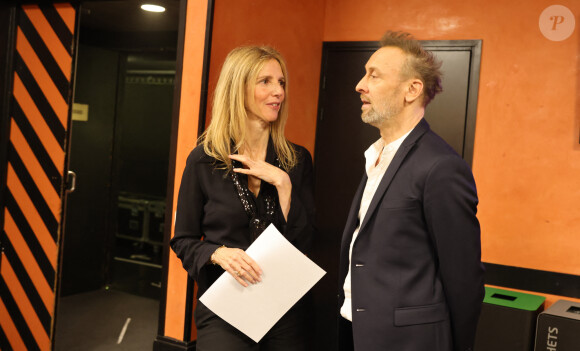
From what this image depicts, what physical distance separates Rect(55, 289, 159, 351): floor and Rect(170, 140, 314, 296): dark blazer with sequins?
2508 millimetres

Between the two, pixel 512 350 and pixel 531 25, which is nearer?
pixel 512 350

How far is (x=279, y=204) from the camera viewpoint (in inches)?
80.5

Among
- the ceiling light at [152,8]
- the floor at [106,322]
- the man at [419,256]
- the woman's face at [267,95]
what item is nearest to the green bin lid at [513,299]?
the man at [419,256]

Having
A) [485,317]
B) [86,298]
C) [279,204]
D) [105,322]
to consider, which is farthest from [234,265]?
[86,298]

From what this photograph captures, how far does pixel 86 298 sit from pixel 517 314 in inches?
155

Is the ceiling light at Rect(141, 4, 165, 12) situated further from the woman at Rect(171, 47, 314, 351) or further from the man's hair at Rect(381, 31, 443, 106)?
the man's hair at Rect(381, 31, 443, 106)

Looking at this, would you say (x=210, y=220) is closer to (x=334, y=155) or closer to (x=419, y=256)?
(x=419, y=256)

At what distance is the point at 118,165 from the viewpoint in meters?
5.74

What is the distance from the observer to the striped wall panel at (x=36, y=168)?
12.1 feet

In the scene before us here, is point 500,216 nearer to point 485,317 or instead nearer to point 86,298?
point 485,317

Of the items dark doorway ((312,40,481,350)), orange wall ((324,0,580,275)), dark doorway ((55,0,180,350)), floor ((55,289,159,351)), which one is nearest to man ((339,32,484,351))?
orange wall ((324,0,580,275))

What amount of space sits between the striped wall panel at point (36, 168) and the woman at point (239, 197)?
200 cm

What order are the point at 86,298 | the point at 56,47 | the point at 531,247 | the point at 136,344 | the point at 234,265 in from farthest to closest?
the point at 86,298
the point at 136,344
the point at 56,47
the point at 531,247
the point at 234,265

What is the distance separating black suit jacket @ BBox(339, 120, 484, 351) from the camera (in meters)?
1.66
